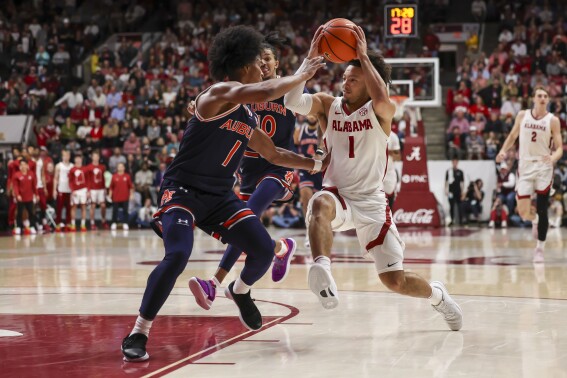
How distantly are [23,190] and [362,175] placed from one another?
1351cm

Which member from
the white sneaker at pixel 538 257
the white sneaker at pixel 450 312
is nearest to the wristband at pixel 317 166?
the white sneaker at pixel 450 312

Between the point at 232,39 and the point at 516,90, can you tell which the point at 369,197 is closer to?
the point at 232,39

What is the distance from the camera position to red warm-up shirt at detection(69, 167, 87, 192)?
1967 cm

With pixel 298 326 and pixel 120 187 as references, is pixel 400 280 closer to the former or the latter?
pixel 298 326

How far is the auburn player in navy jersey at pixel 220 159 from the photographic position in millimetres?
5148

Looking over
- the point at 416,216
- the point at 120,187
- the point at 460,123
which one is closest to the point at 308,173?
the point at 416,216

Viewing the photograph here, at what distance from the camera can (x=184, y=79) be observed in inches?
979

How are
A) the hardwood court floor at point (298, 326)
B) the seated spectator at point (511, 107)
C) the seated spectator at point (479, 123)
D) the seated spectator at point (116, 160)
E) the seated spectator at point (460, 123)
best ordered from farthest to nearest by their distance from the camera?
the seated spectator at point (116, 160), the seated spectator at point (460, 123), the seated spectator at point (511, 107), the seated spectator at point (479, 123), the hardwood court floor at point (298, 326)

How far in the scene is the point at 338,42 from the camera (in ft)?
19.1

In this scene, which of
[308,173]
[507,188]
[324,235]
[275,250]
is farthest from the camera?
[507,188]

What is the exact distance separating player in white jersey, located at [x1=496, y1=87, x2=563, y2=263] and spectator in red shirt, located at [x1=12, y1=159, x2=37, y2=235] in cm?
1063

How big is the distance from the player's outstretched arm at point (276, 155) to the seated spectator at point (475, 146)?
14565 millimetres

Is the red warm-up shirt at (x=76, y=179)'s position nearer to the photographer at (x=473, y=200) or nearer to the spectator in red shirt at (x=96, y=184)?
the spectator in red shirt at (x=96, y=184)

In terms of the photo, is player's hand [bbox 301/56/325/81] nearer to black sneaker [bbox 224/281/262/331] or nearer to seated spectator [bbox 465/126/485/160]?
black sneaker [bbox 224/281/262/331]
